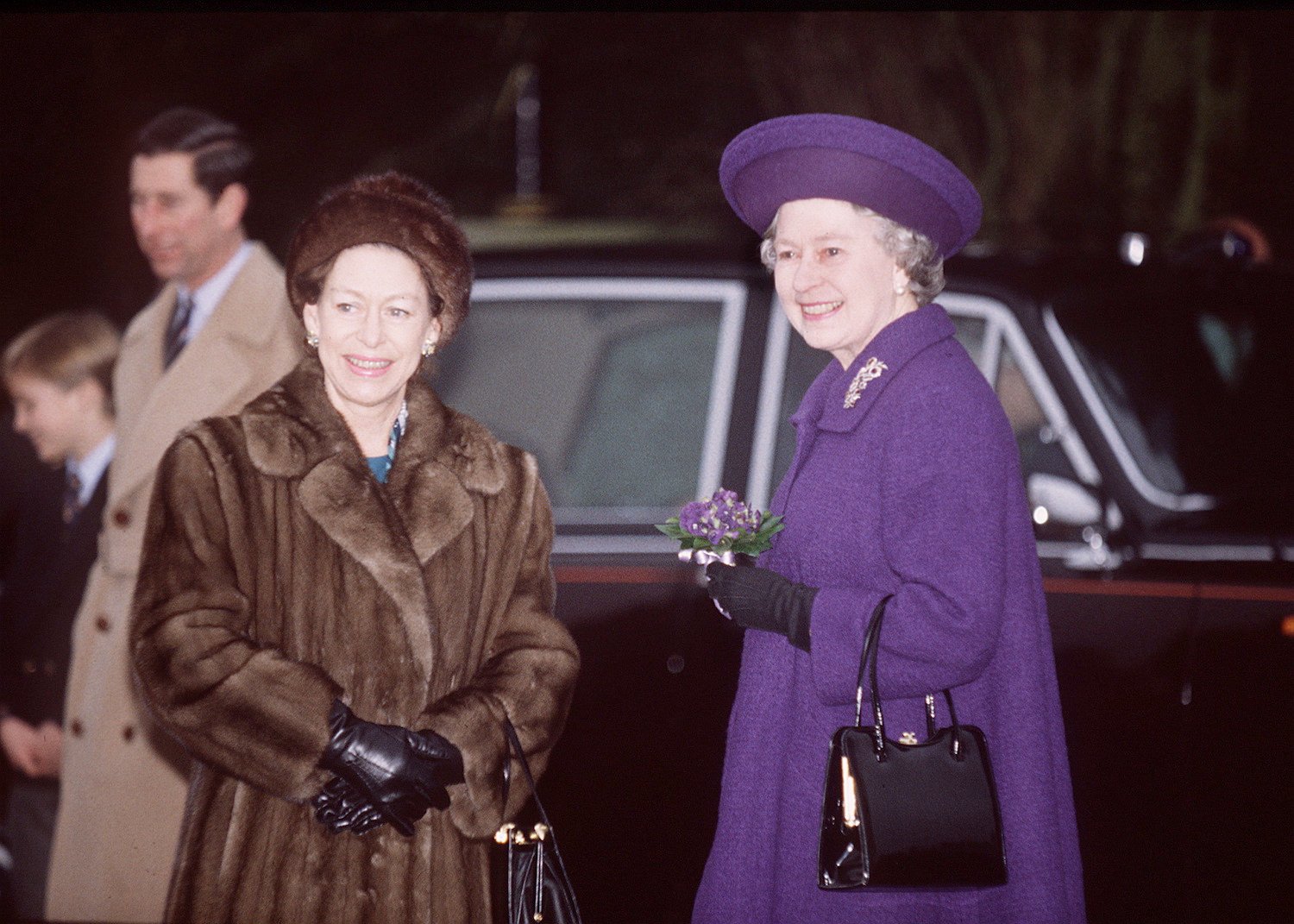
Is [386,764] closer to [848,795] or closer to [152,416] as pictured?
[848,795]

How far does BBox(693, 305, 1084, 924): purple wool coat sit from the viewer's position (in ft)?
8.18

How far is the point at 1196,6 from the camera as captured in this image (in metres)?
3.52

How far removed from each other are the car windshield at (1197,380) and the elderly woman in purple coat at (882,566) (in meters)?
1.01

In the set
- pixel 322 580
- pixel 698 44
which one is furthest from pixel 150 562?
pixel 698 44

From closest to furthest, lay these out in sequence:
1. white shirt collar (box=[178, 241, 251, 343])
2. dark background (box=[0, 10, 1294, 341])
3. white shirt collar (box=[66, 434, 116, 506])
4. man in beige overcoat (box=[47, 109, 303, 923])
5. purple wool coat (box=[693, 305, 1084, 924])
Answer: purple wool coat (box=[693, 305, 1084, 924]) → man in beige overcoat (box=[47, 109, 303, 923]) → white shirt collar (box=[178, 241, 251, 343]) → white shirt collar (box=[66, 434, 116, 506]) → dark background (box=[0, 10, 1294, 341])

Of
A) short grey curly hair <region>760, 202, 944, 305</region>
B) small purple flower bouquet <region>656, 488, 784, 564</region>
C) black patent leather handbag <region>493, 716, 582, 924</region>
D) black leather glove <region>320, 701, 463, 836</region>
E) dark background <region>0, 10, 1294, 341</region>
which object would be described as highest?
dark background <region>0, 10, 1294, 341</region>

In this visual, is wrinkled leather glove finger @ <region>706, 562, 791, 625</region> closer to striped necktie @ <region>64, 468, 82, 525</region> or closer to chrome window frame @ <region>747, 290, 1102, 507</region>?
chrome window frame @ <region>747, 290, 1102, 507</region>

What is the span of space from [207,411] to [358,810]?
125 centimetres

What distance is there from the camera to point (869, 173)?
8.85 ft

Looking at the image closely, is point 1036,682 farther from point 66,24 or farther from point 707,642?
point 66,24

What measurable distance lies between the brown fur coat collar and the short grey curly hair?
2.87 ft

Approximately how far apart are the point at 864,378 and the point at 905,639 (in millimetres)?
491

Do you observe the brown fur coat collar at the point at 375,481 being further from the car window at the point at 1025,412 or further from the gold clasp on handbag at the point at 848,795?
the car window at the point at 1025,412

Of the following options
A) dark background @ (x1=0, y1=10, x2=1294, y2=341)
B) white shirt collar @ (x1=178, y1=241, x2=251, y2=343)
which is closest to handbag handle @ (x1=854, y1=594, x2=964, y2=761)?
white shirt collar @ (x1=178, y1=241, x2=251, y2=343)
